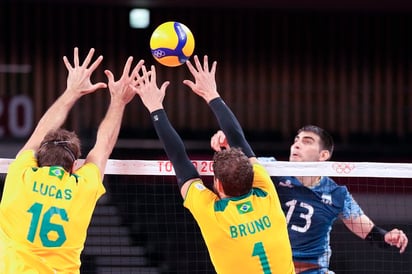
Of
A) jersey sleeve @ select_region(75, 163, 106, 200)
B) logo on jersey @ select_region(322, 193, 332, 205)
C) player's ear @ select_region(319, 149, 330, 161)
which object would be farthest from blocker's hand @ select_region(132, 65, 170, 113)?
player's ear @ select_region(319, 149, 330, 161)

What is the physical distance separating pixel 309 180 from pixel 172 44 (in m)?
1.64

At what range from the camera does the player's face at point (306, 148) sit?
7.94m

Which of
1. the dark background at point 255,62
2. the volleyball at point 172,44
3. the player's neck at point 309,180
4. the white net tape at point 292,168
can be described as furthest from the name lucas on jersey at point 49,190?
the dark background at point 255,62

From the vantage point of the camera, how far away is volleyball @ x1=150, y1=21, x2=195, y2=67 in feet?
24.1

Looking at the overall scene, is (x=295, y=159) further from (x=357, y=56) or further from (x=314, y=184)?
(x=357, y=56)

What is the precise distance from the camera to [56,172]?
5824mm

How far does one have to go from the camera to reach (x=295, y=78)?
16.8 metres

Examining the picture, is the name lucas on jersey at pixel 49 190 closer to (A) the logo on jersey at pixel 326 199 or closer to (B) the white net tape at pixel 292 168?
(B) the white net tape at pixel 292 168

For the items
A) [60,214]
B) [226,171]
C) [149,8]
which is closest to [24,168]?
[60,214]

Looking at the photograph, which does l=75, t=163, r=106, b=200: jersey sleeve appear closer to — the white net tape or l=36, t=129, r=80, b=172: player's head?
l=36, t=129, r=80, b=172: player's head

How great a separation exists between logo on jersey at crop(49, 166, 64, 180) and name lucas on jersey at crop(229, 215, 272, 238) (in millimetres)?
1117

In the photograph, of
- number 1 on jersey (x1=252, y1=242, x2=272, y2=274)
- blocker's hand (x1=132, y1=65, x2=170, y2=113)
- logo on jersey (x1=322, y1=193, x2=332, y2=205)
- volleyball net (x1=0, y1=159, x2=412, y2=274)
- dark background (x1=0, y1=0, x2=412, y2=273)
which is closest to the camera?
number 1 on jersey (x1=252, y1=242, x2=272, y2=274)

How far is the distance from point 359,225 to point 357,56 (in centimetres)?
946

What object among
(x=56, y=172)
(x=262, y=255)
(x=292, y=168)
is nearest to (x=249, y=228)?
(x=262, y=255)
